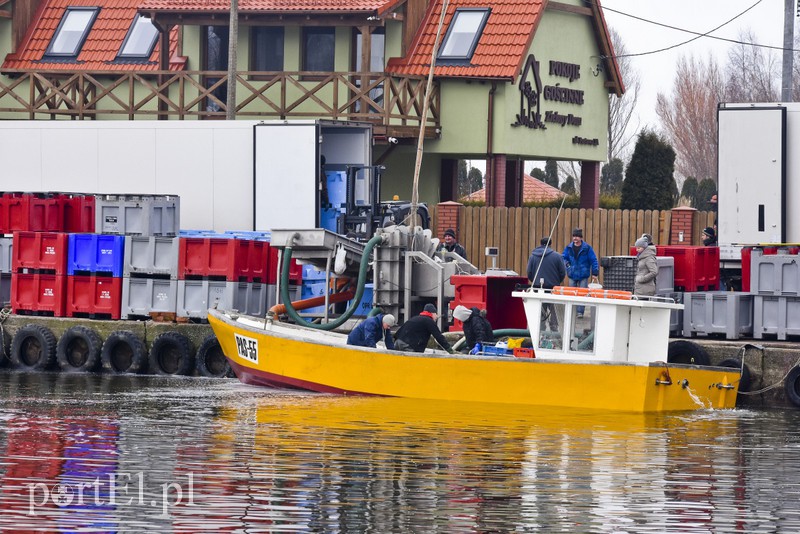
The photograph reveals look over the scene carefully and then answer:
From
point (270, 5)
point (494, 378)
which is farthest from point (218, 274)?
point (270, 5)

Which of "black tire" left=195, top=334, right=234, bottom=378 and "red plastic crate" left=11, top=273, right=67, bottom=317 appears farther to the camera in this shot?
"red plastic crate" left=11, top=273, right=67, bottom=317

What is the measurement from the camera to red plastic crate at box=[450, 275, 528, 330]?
83.9 ft

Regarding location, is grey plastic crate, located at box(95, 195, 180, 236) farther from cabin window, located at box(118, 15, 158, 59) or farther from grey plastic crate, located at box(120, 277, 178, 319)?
cabin window, located at box(118, 15, 158, 59)

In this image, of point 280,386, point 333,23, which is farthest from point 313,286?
point 333,23

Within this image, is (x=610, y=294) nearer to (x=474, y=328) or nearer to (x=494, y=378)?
(x=494, y=378)

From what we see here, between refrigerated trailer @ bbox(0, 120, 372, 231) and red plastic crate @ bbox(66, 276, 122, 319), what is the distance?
12.1 ft

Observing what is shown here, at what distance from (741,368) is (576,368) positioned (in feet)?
12.2

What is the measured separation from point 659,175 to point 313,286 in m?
16.0

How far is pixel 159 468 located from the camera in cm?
1655

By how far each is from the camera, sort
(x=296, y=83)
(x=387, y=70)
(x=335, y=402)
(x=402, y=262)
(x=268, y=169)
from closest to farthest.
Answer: (x=335, y=402), (x=402, y=262), (x=268, y=169), (x=296, y=83), (x=387, y=70)

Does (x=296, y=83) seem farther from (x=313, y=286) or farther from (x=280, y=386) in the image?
(x=280, y=386)

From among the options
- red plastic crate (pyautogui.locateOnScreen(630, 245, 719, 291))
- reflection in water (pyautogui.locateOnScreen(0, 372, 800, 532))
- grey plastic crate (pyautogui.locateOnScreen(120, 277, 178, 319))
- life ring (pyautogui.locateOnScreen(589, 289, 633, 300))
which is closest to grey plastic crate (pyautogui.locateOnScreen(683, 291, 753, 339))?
red plastic crate (pyautogui.locateOnScreen(630, 245, 719, 291))

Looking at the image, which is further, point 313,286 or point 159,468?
point 313,286

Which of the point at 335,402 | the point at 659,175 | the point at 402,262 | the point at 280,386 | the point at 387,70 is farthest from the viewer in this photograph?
the point at 659,175
